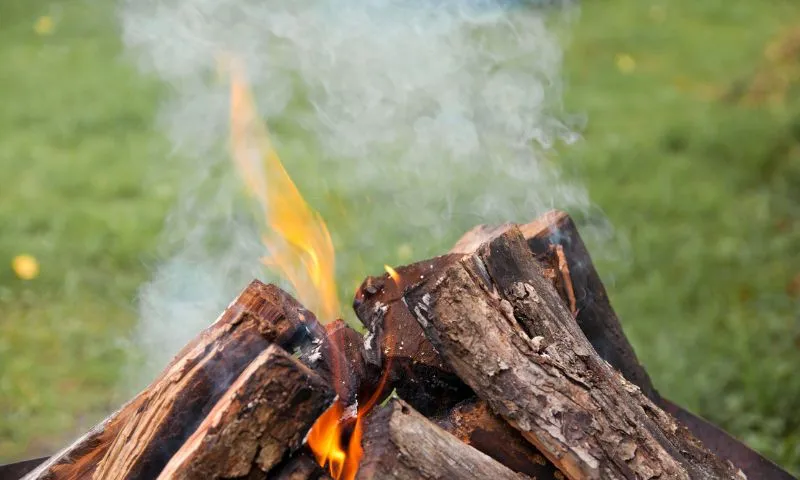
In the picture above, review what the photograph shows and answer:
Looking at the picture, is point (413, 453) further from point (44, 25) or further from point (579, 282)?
point (44, 25)

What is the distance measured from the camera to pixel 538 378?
5.28 feet

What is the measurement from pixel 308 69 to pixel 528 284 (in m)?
4.79

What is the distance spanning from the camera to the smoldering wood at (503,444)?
1655mm

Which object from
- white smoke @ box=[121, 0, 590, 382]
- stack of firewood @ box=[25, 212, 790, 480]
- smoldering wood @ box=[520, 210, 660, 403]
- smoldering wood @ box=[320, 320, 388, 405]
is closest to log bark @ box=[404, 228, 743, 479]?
stack of firewood @ box=[25, 212, 790, 480]

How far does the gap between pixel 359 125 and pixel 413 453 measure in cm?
329

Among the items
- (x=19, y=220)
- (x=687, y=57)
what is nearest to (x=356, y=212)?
(x=19, y=220)

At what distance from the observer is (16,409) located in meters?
3.41

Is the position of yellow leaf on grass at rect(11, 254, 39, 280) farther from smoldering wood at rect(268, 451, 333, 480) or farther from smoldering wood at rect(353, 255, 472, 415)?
smoldering wood at rect(268, 451, 333, 480)

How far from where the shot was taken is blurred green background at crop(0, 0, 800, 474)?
3648 mm

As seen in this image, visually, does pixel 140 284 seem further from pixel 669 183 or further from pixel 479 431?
pixel 669 183

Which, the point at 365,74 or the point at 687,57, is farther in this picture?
the point at 687,57

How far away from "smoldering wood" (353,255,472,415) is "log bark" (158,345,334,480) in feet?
1.12

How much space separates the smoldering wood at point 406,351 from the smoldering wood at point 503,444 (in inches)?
5.4

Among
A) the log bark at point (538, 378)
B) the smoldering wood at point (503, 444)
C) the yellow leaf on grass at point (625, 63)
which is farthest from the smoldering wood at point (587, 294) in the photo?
the yellow leaf on grass at point (625, 63)
